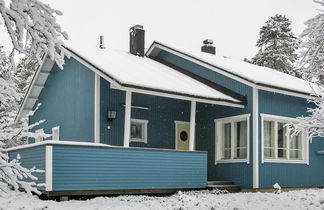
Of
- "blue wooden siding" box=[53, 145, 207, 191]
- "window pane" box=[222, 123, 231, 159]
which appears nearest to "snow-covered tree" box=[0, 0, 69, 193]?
"blue wooden siding" box=[53, 145, 207, 191]

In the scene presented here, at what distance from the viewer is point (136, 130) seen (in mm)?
16641

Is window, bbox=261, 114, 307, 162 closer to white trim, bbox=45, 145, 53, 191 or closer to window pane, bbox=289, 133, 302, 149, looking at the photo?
window pane, bbox=289, 133, 302, 149

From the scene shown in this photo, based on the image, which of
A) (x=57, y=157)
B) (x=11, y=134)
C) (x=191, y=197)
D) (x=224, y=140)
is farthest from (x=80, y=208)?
(x=224, y=140)

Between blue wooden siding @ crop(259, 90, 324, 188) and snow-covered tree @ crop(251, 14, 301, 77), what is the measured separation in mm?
25591

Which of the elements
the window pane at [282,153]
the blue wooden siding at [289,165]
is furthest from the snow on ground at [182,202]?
the window pane at [282,153]

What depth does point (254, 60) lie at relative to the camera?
44.5m

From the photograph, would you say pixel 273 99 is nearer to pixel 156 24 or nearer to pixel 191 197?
pixel 191 197

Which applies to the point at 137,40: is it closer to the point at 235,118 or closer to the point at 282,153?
the point at 235,118

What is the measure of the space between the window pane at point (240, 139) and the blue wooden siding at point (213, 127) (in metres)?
0.43

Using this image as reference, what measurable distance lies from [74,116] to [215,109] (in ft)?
16.9

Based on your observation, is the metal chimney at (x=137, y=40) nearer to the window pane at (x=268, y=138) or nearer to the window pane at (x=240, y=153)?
the window pane at (x=240, y=153)

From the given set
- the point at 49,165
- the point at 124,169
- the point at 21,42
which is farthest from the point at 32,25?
the point at 124,169

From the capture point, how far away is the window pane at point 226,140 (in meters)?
17.0

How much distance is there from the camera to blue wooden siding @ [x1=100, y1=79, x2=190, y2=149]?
51.6ft
